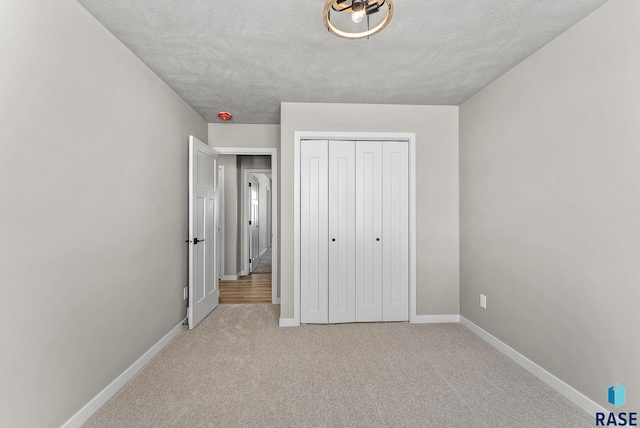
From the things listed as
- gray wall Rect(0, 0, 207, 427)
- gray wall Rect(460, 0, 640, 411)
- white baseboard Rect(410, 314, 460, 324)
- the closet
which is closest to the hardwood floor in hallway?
the closet

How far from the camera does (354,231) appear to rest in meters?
3.22

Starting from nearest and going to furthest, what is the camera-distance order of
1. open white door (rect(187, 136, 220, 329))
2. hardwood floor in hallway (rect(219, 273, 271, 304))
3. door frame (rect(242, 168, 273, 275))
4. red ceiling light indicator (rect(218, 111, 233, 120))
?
open white door (rect(187, 136, 220, 329)) → red ceiling light indicator (rect(218, 111, 233, 120)) → hardwood floor in hallway (rect(219, 273, 271, 304)) → door frame (rect(242, 168, 273, 275))

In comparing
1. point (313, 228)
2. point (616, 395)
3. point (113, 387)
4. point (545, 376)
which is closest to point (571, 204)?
point (616, 395)

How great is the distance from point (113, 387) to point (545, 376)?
3018mm

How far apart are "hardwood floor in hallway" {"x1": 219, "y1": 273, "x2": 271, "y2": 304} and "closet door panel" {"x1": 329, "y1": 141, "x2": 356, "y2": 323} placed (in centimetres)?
130

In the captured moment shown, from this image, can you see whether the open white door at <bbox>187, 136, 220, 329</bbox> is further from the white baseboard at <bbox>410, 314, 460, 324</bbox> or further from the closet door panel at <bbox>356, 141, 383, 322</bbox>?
the white baseboard at <bbox>410, 314, 460, 324</bbox>

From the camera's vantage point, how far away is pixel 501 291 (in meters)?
2.59

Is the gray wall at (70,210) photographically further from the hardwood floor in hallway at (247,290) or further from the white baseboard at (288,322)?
the hardwood floor in hallway at (247,290)

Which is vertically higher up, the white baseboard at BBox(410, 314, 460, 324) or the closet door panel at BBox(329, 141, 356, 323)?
the closet door panel at BBox(329, 141, 356, 323)

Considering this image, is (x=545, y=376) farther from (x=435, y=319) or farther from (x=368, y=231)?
(x=368, y=231)

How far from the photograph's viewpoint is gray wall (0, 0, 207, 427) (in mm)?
1313

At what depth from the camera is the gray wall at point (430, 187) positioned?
3.22 m

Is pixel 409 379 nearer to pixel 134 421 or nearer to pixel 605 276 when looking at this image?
pixel 605 276

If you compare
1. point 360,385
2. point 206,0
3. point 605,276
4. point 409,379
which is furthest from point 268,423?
point 206,0
